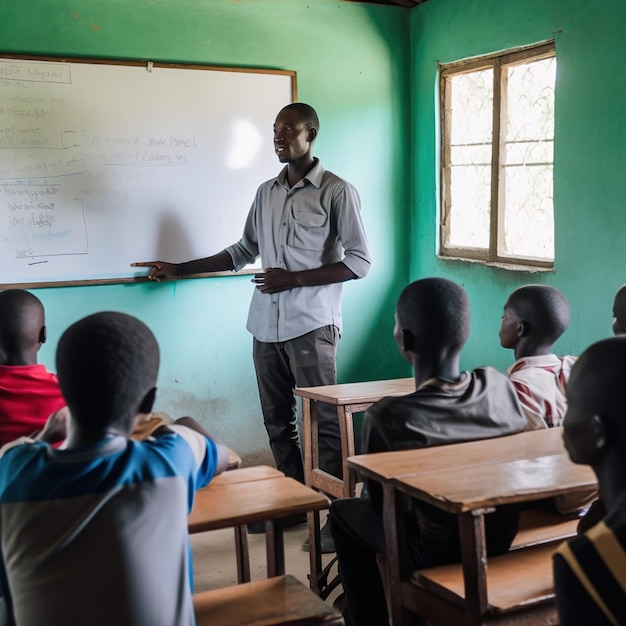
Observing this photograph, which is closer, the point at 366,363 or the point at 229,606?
the point at 229,606

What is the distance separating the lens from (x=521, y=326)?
8.98 feet

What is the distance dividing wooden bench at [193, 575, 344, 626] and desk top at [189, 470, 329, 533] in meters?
0.19

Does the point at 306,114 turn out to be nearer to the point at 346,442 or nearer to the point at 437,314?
the point at 346,442

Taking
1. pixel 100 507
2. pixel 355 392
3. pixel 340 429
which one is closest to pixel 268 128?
pixel 355 392

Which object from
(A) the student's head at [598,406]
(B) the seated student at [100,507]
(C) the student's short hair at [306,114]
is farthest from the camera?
(C) the student's short hair at [306,114]

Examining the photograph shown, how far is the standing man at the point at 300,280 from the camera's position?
3.78 meters

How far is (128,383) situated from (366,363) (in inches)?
141

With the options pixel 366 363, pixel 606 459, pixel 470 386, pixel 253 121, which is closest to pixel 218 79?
pixel 253 121

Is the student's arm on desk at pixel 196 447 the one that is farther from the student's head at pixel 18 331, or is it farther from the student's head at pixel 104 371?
the student's head at pixel 18 331

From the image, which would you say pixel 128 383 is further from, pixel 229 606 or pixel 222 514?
pixel 229 606

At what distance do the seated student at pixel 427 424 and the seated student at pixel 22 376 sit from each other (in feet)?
2.68

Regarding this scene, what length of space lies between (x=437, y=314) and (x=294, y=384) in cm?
183

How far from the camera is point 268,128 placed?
455cm

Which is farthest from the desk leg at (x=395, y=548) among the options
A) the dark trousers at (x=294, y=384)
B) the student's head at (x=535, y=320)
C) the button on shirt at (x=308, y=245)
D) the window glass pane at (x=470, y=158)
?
the window glass pane at (x=470, y=158)
